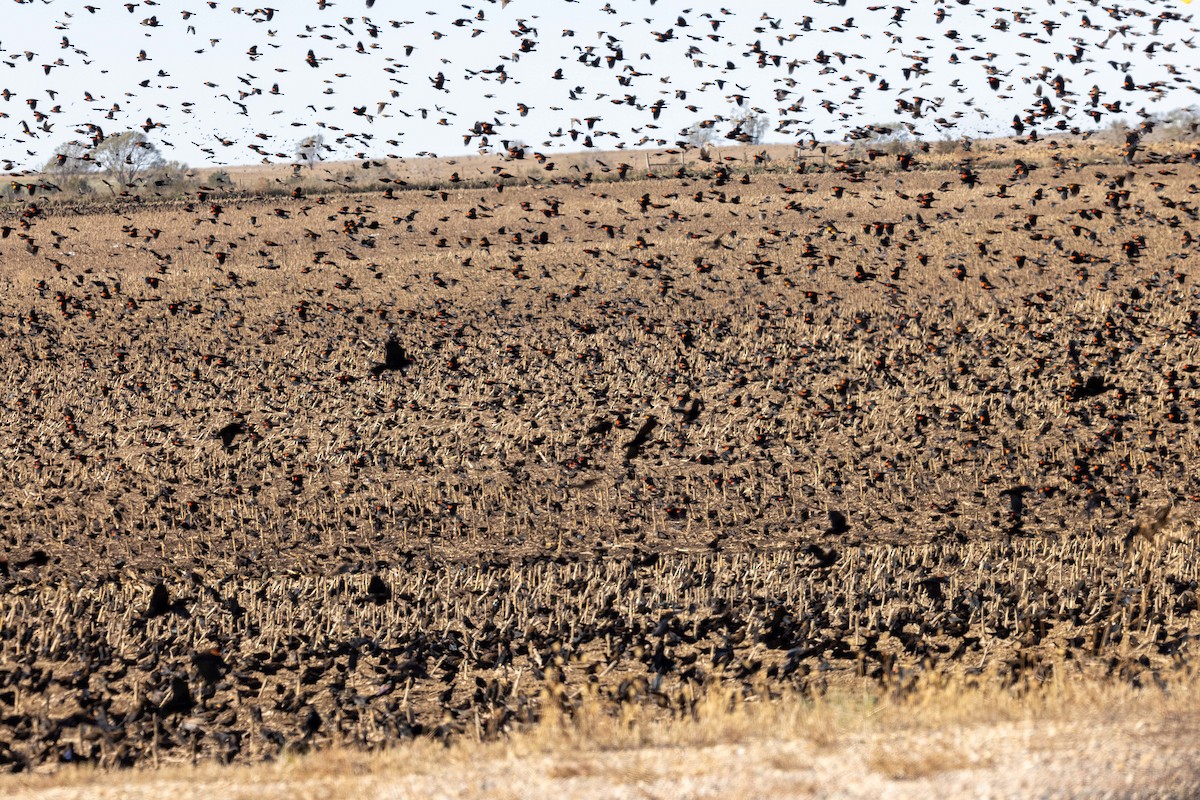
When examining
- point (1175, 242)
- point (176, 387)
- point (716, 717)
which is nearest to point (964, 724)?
point (716, 717)

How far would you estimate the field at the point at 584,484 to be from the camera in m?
13.0

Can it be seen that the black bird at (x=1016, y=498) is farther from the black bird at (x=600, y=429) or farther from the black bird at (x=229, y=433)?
the black bird at (x=229, y=433)

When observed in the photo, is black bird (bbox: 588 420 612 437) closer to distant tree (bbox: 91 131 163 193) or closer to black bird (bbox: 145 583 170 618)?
black bird (bbox: 145 583 170 618)

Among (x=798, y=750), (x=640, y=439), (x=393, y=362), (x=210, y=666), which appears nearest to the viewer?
(x=798, y=750)

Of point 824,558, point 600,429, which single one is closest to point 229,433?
point 600,429

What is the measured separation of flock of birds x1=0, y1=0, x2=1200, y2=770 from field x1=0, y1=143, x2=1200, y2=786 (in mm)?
83

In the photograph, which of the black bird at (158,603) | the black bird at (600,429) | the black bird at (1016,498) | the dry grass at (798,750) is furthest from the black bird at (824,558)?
the black bird at (158,603)

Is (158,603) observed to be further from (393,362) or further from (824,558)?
(393,362)

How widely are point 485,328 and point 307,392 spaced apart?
6.89 meters

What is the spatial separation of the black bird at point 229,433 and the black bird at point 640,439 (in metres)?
7.71

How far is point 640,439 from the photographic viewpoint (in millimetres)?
22438

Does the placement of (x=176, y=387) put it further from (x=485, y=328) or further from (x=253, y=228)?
(x=253, y=228)

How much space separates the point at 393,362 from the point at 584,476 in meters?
9.05

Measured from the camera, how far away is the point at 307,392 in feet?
86.9
